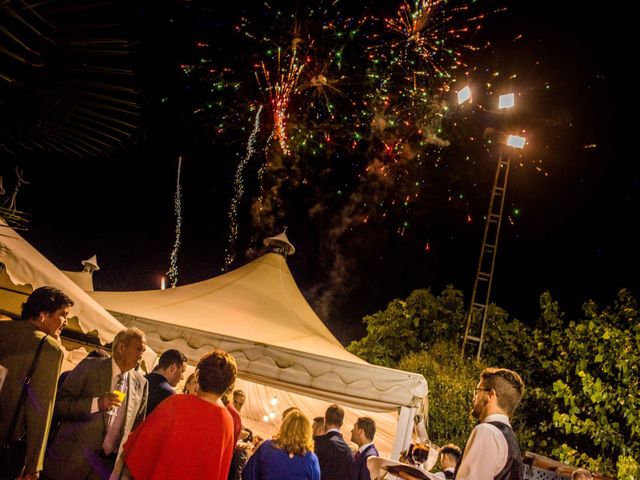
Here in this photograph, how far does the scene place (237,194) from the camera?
16.5 m

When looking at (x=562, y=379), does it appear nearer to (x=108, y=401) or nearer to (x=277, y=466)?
(x=277, y=466)

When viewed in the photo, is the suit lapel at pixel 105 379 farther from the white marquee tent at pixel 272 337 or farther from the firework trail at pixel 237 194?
the firework trail at pixel 237 194

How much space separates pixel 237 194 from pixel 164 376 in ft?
42.3

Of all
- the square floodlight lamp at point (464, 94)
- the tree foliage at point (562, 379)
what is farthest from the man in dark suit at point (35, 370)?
the tree foliage at point (562, 379)

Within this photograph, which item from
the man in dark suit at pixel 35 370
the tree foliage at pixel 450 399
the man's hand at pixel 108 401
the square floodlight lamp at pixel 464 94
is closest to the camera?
the man in dark suit at pixel 35 370

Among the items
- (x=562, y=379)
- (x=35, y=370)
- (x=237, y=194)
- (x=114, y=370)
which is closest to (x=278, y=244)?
(x=114, y=370)

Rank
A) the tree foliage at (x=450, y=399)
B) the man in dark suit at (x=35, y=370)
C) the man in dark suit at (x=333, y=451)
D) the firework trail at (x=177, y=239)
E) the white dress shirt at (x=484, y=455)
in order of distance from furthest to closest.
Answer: the firework trail at (x=177, y=239) → the tree foliage at (x=450, y=399) → the man in dark suit at (x=333, y=451) → the man in dark suit at (x=35, y=370) → the white dress shirt at (x=484, y=455)

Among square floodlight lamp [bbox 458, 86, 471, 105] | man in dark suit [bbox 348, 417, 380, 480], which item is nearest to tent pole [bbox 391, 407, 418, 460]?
man in dark suit [bbox 348, 417, 380, 480]

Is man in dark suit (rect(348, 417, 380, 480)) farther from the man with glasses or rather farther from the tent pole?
the man with glasses

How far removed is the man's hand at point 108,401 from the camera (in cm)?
304

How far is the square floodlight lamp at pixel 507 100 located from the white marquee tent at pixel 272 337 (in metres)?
5.18

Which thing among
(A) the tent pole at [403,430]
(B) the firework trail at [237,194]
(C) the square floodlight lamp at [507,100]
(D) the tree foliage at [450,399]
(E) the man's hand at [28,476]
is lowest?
(D) the tree foliage at [450,399]

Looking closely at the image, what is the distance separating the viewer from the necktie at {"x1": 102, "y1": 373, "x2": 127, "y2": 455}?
10.4ft

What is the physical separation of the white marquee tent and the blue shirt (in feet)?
8.58
